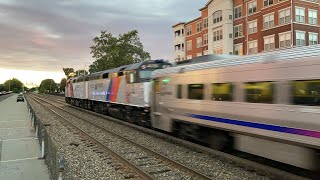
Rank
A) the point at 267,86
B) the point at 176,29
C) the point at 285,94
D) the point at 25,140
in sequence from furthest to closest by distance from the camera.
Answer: the point at 176,29 → the point at 25,140 → the point at 267,86 → the point at 285,94

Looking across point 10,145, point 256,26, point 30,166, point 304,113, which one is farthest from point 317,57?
point 256,26

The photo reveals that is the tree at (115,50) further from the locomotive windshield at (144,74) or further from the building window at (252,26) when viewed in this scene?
the locomotive windshield at (144,74)

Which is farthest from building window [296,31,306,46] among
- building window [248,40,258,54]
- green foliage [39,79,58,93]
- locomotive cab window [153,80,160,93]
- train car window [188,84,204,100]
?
green foliage [39,79,58,93]

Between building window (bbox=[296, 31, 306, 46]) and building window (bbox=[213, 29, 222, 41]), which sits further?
building window (bbox=[213, 29, 222, 41])

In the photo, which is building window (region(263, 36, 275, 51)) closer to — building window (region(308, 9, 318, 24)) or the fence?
building window (region(308, 9, 318, 24))

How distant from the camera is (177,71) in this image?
46.8ft

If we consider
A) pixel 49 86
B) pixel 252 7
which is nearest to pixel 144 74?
pixel 252 7

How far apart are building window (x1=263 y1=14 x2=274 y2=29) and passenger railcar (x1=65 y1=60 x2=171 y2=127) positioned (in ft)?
77.5

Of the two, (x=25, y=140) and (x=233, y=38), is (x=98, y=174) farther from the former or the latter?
(x=233, y=38)

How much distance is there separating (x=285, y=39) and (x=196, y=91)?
32.7 meters

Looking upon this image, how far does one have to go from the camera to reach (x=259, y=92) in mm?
9227

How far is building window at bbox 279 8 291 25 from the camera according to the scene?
41.6 metres

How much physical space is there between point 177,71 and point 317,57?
737cm

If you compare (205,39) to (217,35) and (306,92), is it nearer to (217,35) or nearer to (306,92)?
(217,35)
